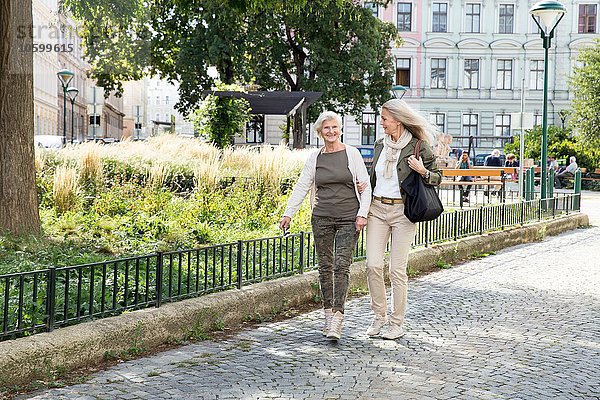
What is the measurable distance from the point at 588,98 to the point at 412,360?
140ft

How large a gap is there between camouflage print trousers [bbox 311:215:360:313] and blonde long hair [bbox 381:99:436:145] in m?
0.88

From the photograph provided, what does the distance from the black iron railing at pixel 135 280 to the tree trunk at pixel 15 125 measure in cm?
232

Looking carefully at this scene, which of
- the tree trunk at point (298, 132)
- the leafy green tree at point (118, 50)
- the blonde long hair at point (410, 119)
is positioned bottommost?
the blonde long hair at point (410, 119)

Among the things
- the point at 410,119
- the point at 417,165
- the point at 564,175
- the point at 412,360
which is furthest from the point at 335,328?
the point at 564,175

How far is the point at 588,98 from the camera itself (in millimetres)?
46781

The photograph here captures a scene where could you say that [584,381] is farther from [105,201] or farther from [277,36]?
[277,36]

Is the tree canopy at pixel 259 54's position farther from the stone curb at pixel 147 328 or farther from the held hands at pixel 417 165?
the held hands at pixel 417 165

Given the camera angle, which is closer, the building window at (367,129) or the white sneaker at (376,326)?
the white sneaker at (376,326)

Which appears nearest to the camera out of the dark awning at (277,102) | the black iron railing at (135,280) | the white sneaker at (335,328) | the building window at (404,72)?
the black iron railing at (135,280)

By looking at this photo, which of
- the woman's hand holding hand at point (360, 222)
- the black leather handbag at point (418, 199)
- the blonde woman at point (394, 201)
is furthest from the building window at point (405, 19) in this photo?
the woman's hand holding hand at point (360, 222)

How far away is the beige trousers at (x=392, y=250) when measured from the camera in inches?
296

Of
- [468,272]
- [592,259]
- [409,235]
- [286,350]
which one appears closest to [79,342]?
[286,350]

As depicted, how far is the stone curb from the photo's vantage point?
574 cm

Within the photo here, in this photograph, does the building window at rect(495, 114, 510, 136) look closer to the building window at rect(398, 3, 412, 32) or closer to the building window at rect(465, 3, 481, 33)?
the building window at rect(465, 3, 481, 33)
